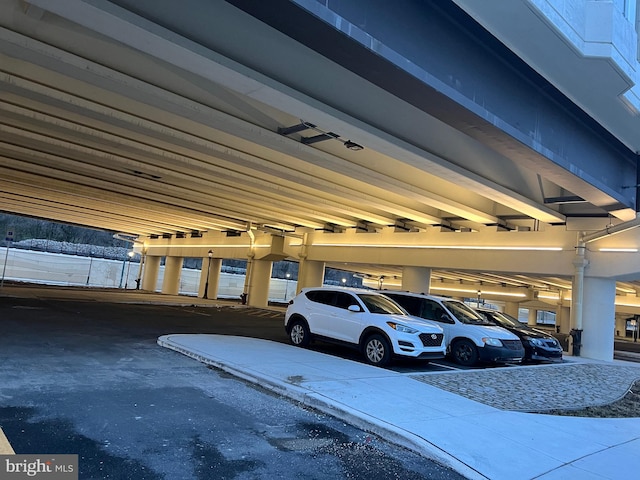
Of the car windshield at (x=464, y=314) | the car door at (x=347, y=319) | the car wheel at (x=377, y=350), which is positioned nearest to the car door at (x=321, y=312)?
the car door at (x=347, y=319)

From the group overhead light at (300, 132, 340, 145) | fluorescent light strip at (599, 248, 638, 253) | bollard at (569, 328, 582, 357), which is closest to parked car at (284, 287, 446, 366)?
overhead light at (300, 132, 340, 145)

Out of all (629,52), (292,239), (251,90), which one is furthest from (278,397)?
(292,239)

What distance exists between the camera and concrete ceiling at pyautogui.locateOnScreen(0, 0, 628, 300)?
6.84 meters

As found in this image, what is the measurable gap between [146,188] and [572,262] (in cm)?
1806

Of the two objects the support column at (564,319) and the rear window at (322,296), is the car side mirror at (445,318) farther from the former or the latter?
the support column at (564,319)

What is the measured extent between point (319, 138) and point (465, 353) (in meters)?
7.04

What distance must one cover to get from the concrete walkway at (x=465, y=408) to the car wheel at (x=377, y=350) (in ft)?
2.97

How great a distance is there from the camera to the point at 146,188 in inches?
808

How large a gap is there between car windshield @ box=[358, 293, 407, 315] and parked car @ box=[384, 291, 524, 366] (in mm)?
1875

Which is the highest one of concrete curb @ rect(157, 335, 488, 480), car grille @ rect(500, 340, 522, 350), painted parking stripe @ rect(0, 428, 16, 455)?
car grille @ rect(500, 340, 522, 350)

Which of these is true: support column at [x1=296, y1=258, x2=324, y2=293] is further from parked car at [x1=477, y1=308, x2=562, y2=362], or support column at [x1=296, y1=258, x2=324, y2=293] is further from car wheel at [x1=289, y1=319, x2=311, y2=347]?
car wheel at [x1=289, y1=319, x2=311, y2=347]

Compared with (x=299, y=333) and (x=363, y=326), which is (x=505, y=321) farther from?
(x=299, y=333)

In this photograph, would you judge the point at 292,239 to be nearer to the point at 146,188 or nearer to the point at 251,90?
the point at 146,188

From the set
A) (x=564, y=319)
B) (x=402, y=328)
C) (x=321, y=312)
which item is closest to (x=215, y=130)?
(x=321, y=312)
